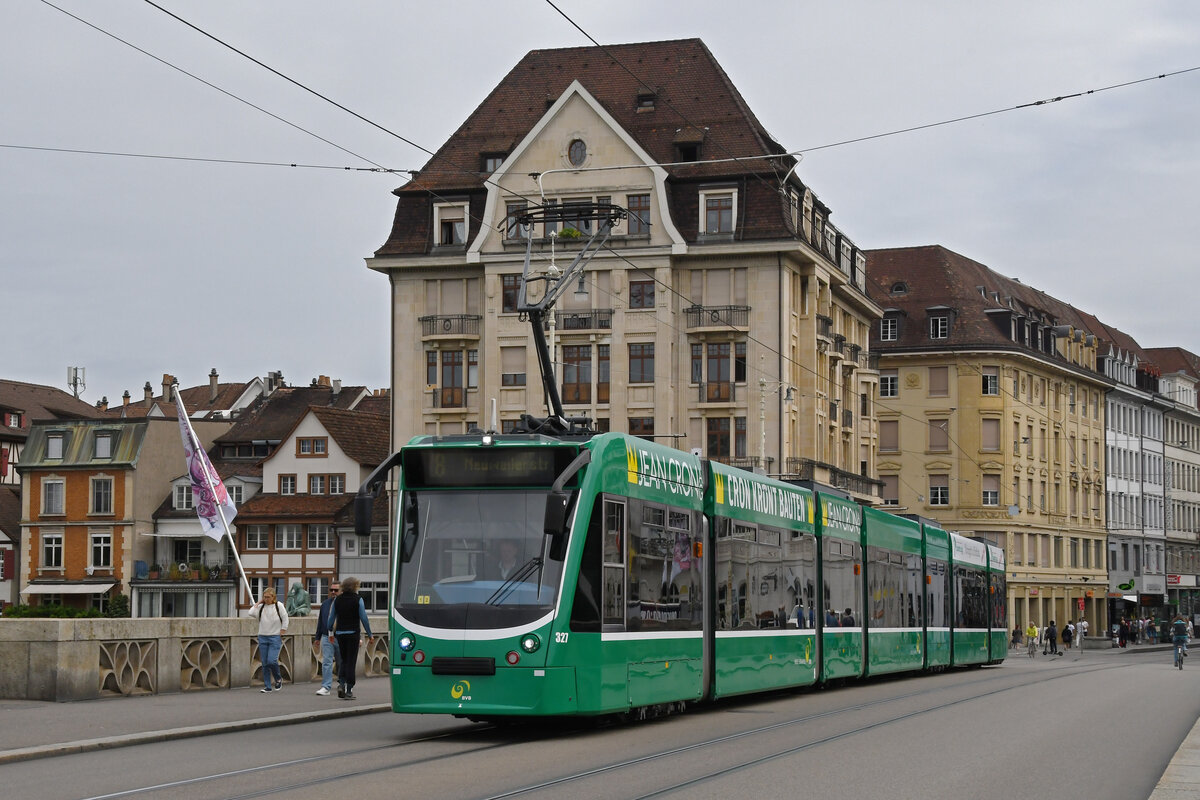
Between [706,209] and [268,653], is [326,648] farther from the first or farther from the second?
[706,209]

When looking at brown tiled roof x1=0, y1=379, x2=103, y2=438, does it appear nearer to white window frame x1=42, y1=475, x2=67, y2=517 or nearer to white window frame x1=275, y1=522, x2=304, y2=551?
white window frame x1=42, y1=475, x2=67, y2=517

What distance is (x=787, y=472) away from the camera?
65250mm

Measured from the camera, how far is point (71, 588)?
283 ft

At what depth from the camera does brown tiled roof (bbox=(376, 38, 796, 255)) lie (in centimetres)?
6550

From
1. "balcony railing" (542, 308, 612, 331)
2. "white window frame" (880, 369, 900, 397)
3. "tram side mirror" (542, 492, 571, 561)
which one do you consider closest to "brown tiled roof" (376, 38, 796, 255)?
"balcony railing" (542, 308, 612, 331)

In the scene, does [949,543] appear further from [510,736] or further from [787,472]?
[787,472]

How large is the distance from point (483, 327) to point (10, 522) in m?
37.9

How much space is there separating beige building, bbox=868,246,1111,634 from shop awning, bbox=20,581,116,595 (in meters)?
39.2

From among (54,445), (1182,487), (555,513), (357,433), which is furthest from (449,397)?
(1182,487)

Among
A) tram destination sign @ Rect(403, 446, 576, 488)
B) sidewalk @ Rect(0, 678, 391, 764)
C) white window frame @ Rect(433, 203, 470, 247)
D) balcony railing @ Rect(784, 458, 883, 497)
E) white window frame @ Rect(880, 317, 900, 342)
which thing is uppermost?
white window frame @ Rect(433, 203, 470, 247)

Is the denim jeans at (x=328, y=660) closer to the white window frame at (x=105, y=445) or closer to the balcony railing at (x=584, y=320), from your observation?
the balcony railing at (x=584, y=320)

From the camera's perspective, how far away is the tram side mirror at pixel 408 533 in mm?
17281

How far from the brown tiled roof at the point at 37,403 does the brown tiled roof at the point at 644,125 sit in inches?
2060

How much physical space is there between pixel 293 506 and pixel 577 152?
27982 mm
